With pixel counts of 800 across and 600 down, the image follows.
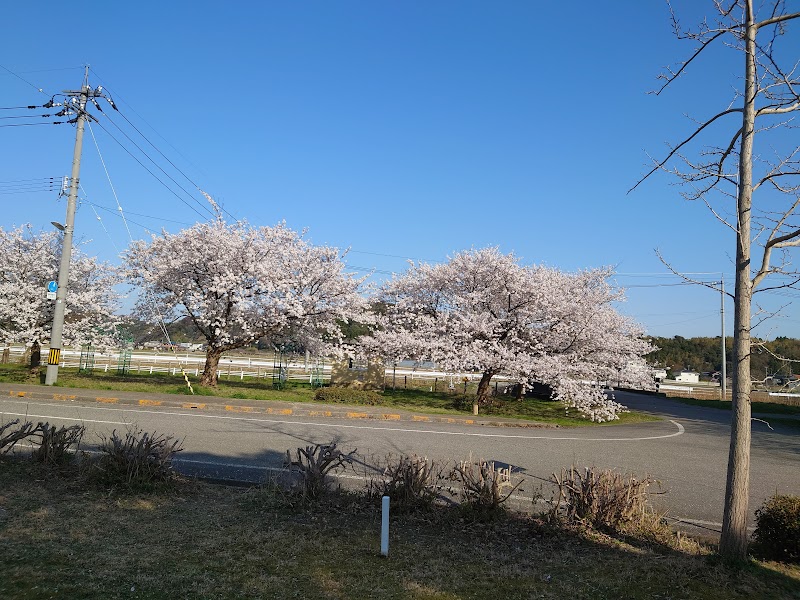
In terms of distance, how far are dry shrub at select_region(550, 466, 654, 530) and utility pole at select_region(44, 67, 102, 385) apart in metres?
18.0

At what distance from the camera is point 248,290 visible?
21188 mm

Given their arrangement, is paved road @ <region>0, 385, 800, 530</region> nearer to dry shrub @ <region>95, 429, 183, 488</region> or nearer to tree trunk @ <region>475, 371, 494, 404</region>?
dry shrub @ <region>95, 429, 183, 488</region>

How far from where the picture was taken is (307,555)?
485 centimetres

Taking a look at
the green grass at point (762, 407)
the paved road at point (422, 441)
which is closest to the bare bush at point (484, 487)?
the paved road at point (422, 441)

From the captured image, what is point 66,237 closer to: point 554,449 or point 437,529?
point 554,449

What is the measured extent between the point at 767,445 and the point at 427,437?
1025 centimetres

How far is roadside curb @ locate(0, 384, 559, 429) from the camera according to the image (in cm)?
1647

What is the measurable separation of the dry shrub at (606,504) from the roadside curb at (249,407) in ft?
35.5

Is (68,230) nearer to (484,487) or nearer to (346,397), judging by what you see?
(346,397)

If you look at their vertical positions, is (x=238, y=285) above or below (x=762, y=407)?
above

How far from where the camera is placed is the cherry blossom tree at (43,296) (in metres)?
21.4

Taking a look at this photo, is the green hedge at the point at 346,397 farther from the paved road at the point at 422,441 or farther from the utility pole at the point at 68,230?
the utility pole at the point at 68,230

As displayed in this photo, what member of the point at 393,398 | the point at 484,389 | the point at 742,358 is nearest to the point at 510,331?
the point at 484,389

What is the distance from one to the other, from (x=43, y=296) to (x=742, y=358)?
78.4 ft
